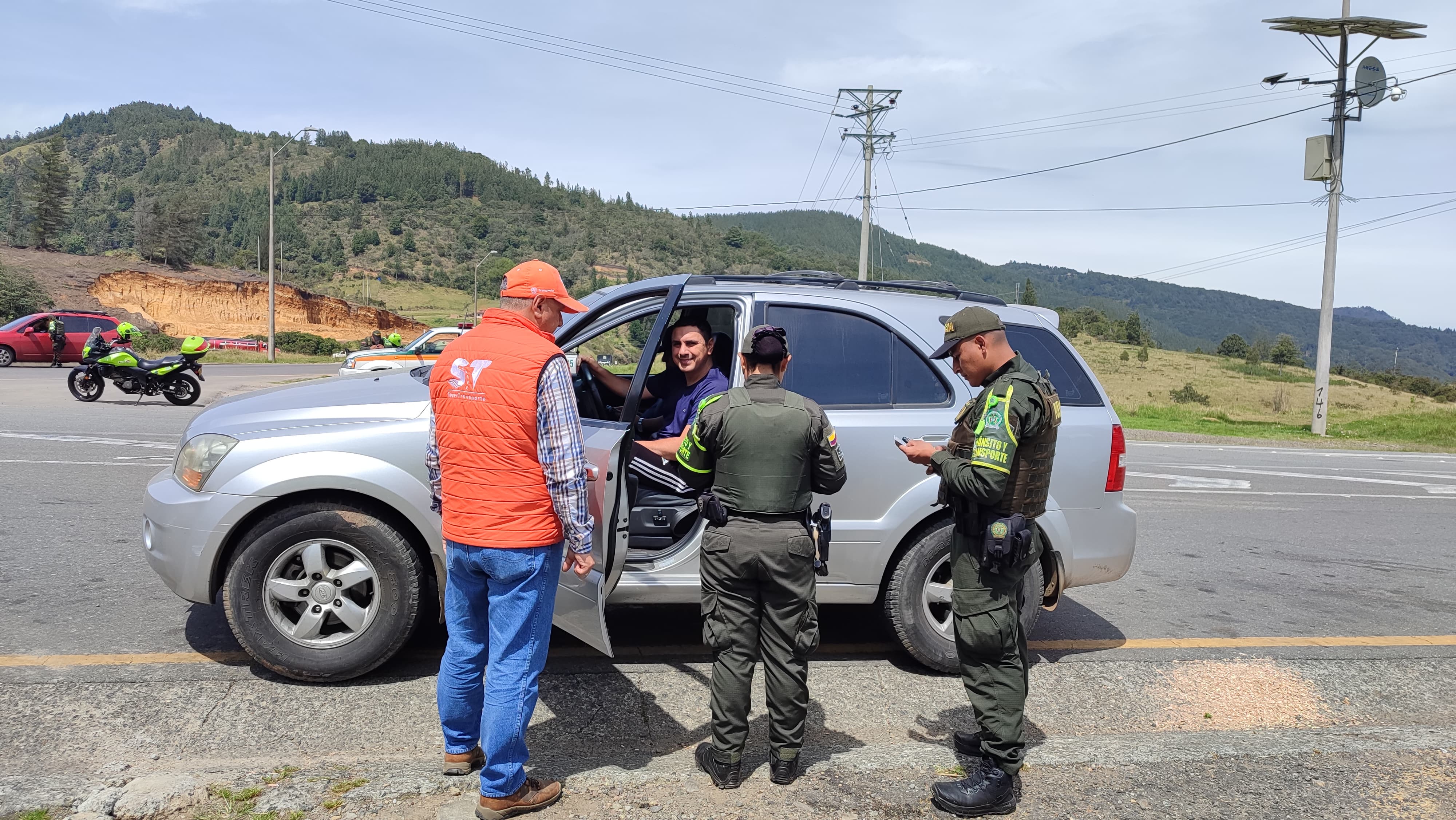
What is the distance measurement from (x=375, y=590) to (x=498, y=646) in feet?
4.22

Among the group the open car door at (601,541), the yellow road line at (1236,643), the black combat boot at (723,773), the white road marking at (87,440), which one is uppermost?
the open car door at (601,541)

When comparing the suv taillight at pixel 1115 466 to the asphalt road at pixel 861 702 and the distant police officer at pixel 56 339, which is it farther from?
the distant police officer at pixel 56 339

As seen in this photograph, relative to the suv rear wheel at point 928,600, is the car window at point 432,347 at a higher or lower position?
higher

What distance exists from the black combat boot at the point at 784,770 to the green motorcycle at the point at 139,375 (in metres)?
16.6

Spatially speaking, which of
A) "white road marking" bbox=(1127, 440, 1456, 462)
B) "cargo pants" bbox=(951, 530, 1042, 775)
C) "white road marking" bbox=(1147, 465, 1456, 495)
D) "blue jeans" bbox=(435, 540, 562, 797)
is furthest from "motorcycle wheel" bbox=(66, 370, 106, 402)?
"white road marking" bbox=(1127, 440, 1456, 462)

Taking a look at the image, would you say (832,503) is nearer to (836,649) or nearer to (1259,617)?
(836,649)

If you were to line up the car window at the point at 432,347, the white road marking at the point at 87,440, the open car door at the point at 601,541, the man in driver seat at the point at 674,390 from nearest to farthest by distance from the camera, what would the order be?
the open car door at the point at 601,541 < the man in driver seat at the point at 674,390 < the white road marking at the point at 87,440 < the car window at the point at 432,347

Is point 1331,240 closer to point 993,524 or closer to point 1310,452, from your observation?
point 1310,452

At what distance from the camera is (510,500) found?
3.09m

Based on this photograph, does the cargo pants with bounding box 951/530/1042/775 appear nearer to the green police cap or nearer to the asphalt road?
the asphalt road

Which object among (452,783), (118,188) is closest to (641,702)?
(452,783)

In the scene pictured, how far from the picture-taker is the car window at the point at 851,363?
473 centimetres

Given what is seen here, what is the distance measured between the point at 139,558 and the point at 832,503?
477 centimetres

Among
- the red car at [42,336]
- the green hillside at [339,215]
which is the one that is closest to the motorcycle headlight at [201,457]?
the red car at [42,336]
